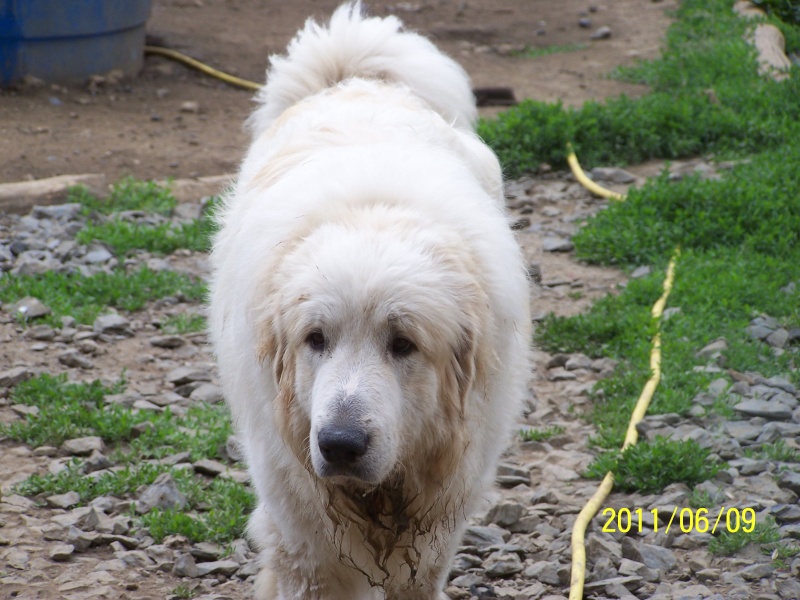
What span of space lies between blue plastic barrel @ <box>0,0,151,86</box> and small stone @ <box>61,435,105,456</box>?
6.12 meters

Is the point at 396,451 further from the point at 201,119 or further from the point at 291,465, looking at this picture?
the point at 201,119

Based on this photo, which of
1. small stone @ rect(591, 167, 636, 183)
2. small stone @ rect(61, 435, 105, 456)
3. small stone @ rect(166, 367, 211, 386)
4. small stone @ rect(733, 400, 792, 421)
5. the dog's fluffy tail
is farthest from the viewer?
small stone @ rect(591, 167, 636, 183)

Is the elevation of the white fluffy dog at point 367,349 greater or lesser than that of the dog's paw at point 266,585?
greater

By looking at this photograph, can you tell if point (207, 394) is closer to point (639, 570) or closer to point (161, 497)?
point (161, 497)

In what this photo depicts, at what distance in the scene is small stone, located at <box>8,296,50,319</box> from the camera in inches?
219

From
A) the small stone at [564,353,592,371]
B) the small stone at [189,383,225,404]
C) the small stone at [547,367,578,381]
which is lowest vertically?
the small stone at [189,383,225,404]

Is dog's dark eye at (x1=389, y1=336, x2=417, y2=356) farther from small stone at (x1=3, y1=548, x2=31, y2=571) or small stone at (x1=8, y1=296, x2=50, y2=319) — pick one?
small stone at (x1=8, y1=296, x2=50, y2=319)

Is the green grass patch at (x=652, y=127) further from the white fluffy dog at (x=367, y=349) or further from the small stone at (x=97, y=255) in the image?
the white fluffy dog at (x=367, y=349)

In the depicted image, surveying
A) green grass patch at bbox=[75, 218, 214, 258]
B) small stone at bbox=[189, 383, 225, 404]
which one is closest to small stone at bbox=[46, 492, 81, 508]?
small stone at bbox=[189, 383, 225, 404]

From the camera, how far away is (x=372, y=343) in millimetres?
2871

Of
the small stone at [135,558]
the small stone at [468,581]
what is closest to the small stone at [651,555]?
the small stone at [468,581]

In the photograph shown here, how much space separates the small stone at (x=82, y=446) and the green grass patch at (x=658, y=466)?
2.34m

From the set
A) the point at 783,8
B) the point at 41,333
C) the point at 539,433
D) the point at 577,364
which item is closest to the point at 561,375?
the point at 577,364

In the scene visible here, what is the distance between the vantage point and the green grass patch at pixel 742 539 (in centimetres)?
387
